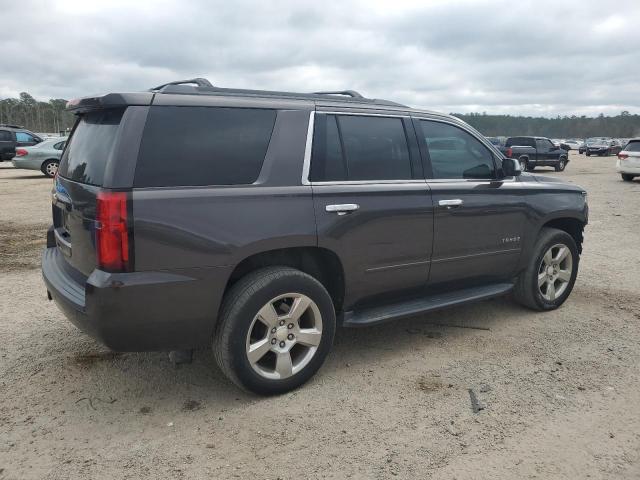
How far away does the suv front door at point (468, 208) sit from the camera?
412 cm

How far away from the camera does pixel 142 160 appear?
2.93 meters

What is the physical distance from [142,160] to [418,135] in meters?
2.11

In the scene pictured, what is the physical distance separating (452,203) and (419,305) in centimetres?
81

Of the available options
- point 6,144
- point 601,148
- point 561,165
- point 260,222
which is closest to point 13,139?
point 6,144

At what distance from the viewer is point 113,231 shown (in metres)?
2.81

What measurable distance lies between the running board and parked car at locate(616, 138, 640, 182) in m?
17.1

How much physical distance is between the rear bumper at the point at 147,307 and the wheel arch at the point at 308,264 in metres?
0.23

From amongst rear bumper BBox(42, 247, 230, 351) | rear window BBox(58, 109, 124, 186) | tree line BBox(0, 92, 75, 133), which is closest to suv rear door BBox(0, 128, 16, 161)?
rear window BBox(58, 109, 124, 186)

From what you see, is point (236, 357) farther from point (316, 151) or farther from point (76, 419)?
point (316, 151)

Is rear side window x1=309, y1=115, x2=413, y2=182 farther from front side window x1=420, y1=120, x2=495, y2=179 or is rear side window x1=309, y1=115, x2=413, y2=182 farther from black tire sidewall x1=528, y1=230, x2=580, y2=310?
black tire sidewall x1=528, y1=230, x2=580, y2=310

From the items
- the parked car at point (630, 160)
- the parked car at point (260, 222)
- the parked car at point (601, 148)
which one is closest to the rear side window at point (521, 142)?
the parked car at point (630, 160)

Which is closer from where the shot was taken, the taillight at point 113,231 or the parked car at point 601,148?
the taillight at point 113,231

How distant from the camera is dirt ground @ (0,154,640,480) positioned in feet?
8.88

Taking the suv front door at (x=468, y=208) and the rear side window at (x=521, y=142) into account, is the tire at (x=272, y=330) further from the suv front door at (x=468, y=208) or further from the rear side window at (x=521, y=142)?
the rear side window at (x=521, y=142)
